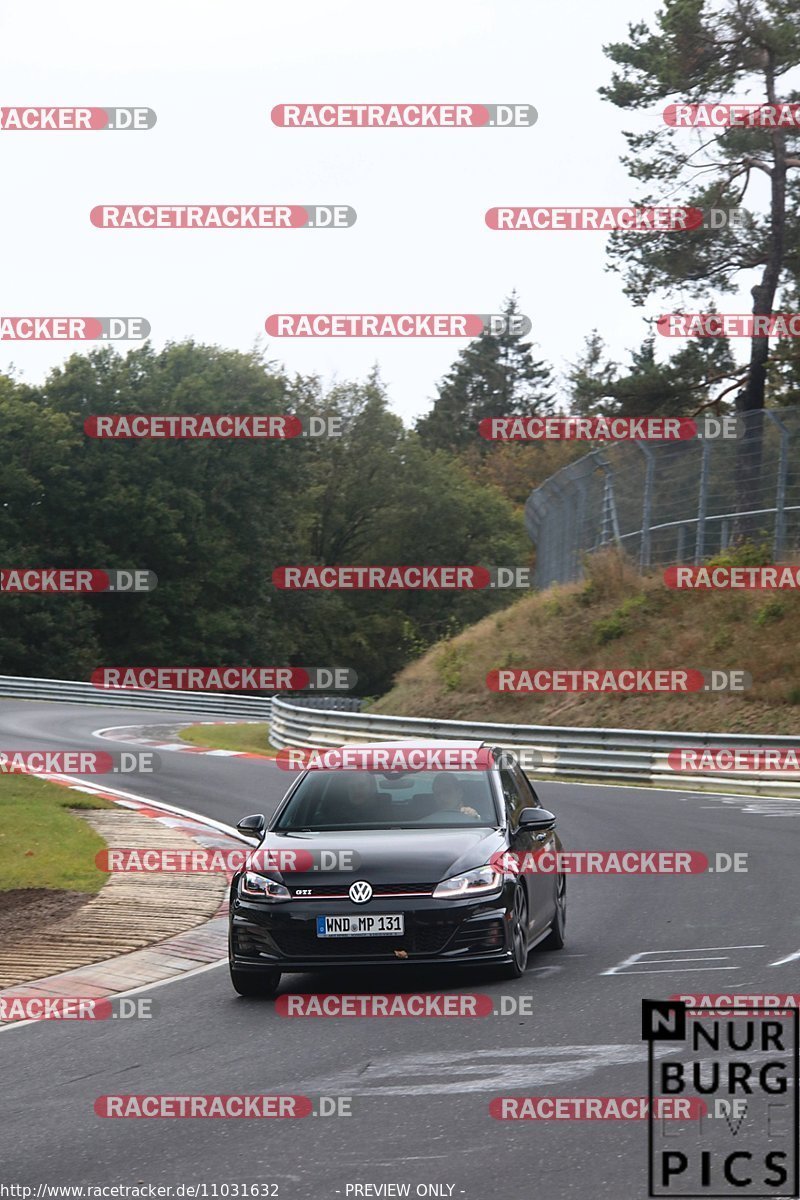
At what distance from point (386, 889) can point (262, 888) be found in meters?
0.73

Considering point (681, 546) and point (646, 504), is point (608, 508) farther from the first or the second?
point (681, 546)

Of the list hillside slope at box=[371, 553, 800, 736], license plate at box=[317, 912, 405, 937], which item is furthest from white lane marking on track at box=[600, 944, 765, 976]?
hillside slope at box=[371, 553, 800, 736]

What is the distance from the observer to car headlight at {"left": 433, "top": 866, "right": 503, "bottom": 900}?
31.1ft

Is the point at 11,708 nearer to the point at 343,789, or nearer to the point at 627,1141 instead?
the point at 343,789

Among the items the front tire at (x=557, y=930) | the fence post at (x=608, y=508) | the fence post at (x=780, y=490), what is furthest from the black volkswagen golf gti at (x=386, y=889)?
the fence post at (x=608, y=508)

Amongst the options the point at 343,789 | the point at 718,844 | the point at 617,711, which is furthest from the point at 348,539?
the point at 343,789

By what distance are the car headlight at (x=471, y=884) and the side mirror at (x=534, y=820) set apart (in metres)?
0.79

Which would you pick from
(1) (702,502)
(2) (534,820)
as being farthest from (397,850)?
(1) (702,502)

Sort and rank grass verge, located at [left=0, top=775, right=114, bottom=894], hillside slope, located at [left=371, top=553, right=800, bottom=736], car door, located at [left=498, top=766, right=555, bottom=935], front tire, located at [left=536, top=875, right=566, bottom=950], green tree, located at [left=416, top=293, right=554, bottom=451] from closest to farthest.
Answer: car door, located at [left=498, top=766, right=555, bottom=935] → front tire, located at [left=536, top=875, right=566, bottom=950] → grass verge, located at [left=0, top=775, right=114, bottom=894] → hillside slope, located at [left=371, top=553, right=800, bottom=736] → green tree, located at [left=416, top=293, right=554, bottom=451]

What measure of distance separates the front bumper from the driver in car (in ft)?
3.54

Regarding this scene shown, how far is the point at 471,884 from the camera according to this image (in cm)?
955

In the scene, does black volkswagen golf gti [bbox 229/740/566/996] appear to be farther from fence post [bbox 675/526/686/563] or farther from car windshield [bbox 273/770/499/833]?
fence post [bbox 675/526/686/563]

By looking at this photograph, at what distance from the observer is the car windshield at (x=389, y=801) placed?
1047cm

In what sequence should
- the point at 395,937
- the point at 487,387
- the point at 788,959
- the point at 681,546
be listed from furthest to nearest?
the point at 487,387 → the point at 681,546 → the point at 788,959 → the point at 395,937
